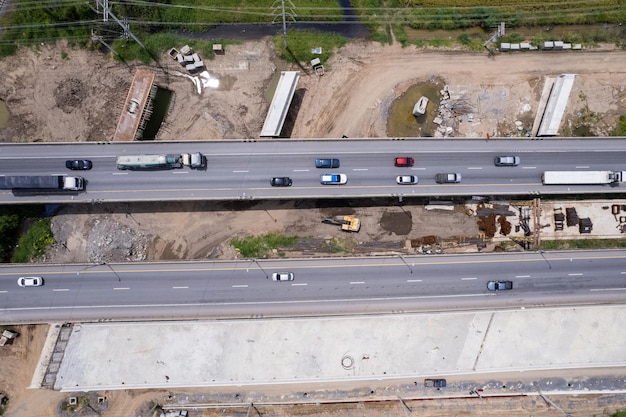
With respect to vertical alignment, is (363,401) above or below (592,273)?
below

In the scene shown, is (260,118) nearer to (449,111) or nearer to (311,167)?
(311,167)

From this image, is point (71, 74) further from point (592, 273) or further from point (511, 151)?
point (592, 273)

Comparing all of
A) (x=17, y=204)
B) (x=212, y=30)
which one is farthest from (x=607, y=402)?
(x=17, y=204)

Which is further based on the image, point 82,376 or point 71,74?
point 71,74

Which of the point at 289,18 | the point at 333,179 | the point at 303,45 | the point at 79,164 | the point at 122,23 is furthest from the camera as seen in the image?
the point at 289,18

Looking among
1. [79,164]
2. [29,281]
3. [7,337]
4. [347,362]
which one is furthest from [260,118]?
[7,337]

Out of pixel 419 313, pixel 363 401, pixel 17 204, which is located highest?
pixel 419 313

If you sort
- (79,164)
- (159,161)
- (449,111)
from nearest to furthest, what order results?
(159,161)
(79,164)
(449,111)
